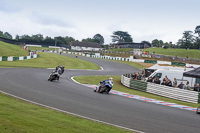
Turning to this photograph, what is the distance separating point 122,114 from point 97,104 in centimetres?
228

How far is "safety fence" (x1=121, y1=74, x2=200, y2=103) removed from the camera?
19703 mm

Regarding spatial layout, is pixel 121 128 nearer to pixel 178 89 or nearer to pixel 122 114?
pixel 122 114

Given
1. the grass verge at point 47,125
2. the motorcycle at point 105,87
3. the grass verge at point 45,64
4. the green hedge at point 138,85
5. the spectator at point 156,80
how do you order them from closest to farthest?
1. the grass verge at point 47,125
2. the motorcycle at point 105,87
3. the spectator at point 156,80
4. the green hedge at point 138,85
5. the grass verge at point 45,64

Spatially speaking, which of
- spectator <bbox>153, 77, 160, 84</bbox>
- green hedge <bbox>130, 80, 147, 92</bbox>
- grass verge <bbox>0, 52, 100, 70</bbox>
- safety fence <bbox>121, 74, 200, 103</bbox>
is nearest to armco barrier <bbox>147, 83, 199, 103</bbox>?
safety fence <bbox>121, 74, 200, 103</bbox>

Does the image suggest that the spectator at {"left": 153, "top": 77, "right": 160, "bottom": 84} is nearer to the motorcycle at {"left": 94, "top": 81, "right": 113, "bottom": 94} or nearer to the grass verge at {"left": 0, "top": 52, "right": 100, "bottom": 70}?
the motorcycle at {"left": 94, "top": 81, "right": 113, "bottom": 94}

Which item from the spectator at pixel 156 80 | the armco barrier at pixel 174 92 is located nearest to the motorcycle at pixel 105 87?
the armco barrier at pixel 174 92

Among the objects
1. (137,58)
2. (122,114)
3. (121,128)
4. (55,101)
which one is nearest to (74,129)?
(121,128)

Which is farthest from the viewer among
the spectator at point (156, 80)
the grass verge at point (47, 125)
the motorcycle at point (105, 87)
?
the spectator at point (156, 80)

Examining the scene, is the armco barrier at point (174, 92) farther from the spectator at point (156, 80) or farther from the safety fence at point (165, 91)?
the spectator at point (156, 80)

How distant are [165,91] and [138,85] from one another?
11.2 ft

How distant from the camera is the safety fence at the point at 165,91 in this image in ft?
64.6

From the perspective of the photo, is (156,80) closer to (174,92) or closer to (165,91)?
(165,91)

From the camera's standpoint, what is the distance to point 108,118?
11.1 m

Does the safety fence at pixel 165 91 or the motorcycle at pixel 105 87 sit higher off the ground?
the motorcycle at pixel 105 87
